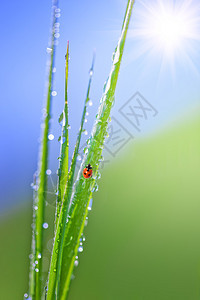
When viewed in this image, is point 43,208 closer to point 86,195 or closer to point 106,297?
point 86,195

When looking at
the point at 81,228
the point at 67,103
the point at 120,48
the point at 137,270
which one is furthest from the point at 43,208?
the point at 137,270

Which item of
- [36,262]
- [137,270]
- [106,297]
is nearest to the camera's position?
[36,262]

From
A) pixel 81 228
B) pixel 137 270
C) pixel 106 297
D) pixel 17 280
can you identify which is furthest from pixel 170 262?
pixel 81 228

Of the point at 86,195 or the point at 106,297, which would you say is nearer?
the point at 86,195

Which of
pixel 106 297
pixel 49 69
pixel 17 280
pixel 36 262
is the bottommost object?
pixel 106 297

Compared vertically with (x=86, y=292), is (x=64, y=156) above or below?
above

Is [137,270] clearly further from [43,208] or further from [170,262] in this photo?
[43,208]

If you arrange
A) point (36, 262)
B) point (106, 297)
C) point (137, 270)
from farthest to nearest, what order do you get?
point (137, 270), point (106, 297), point (36, 262)
